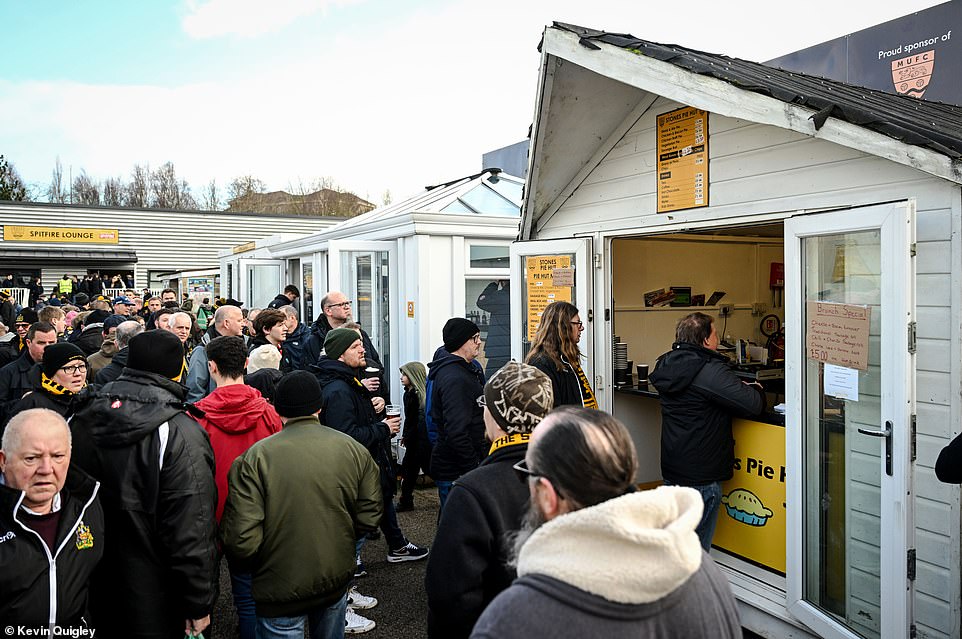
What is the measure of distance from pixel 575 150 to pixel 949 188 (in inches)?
103

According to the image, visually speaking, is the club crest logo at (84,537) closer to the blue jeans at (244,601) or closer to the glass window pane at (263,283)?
the blue jeans at (244,601)

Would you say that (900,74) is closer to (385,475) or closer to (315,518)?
(385,475)

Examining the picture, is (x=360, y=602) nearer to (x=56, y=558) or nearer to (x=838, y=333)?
(x=56, y=558)

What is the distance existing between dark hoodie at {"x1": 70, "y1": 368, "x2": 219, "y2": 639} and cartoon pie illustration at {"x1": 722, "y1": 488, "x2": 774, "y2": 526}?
3.49m

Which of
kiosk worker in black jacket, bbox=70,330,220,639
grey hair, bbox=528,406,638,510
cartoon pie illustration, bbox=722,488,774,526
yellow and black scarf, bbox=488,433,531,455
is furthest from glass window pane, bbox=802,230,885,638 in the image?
kiosk worker in black jacket, bbox=70,330,220,639

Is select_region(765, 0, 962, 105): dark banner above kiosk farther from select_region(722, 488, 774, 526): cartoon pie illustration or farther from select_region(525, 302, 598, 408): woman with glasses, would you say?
select_region(525, 302, 598, 408): woman with glasses

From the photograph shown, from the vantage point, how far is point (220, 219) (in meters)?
28.9

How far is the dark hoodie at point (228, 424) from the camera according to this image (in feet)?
11.1

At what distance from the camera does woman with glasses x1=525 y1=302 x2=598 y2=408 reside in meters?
4.33

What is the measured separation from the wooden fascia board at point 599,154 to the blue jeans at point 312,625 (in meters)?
3.54

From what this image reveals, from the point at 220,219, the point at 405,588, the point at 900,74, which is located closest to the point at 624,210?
the point at 405,588

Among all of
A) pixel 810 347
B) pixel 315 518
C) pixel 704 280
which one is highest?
pixel 704 280

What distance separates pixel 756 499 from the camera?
466cm

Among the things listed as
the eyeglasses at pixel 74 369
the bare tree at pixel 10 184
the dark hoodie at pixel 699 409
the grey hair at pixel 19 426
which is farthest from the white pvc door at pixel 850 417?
the bare tree at pixel 10 184
